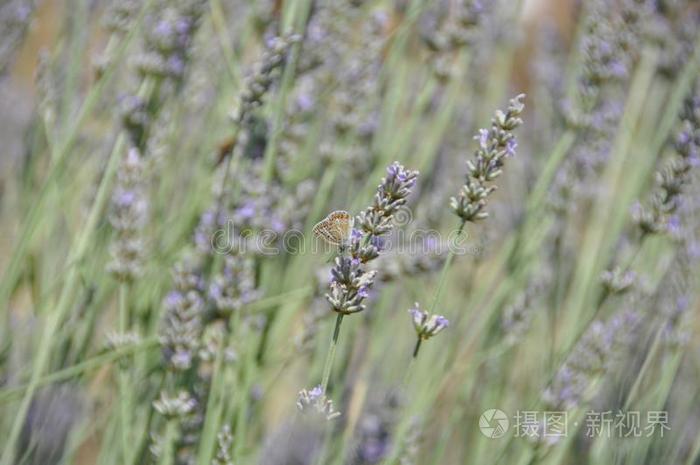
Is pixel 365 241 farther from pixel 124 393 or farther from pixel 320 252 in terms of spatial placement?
pixel 320 252

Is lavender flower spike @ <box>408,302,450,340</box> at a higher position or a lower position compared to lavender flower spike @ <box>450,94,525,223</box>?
lower

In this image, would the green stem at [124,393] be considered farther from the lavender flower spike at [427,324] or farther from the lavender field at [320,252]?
the lavender flower spike at [427,324]

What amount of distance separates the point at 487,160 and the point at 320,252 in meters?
0.57

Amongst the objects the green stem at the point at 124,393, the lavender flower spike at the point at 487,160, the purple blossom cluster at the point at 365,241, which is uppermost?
the lavender flower spike at the point at 487,160

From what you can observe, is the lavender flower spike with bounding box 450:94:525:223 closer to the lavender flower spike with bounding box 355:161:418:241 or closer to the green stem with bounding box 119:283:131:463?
the lavender flower spike with bounding box 355:161:418:241

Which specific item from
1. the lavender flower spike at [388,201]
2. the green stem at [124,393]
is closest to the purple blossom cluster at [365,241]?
the lavender flower spike at [388,201]

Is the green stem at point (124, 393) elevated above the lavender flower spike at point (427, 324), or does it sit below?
below

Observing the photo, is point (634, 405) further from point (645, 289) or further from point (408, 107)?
point (408, 107)

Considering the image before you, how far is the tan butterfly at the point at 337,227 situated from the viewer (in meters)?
0.73

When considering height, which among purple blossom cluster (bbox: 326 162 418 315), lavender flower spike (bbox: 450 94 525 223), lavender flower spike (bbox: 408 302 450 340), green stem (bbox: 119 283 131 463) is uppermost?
lavender flower spike (bbox: 450 94 525 223)

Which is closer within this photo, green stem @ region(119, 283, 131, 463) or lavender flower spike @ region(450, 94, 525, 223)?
lavender flower spike @ region(450, 94, 525, 223)

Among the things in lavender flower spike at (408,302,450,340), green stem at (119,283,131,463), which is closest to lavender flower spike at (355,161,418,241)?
lavender flower spike at (408,302,450,340)

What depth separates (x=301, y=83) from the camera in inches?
50.5

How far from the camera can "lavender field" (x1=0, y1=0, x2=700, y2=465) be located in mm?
951
